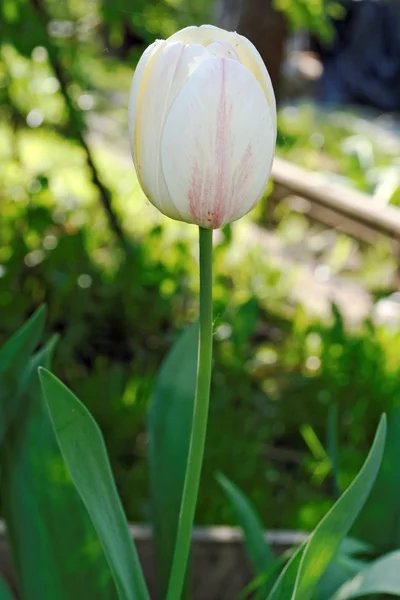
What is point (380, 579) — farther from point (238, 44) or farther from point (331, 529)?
point (238, 44)

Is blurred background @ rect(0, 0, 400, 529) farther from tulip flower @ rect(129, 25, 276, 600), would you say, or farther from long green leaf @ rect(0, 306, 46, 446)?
tulip flower @ rect(129, 25, 276, 600)

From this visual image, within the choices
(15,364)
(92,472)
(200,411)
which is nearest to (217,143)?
(200,411)

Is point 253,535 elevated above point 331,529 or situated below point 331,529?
below

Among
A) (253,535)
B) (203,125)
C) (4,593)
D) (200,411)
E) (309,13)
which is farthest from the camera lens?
(309,13)

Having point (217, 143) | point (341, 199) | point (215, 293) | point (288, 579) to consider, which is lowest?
point (341, 199)

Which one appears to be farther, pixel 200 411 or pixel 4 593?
pixel 4 593

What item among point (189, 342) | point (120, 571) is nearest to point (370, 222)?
point (189, 342)
